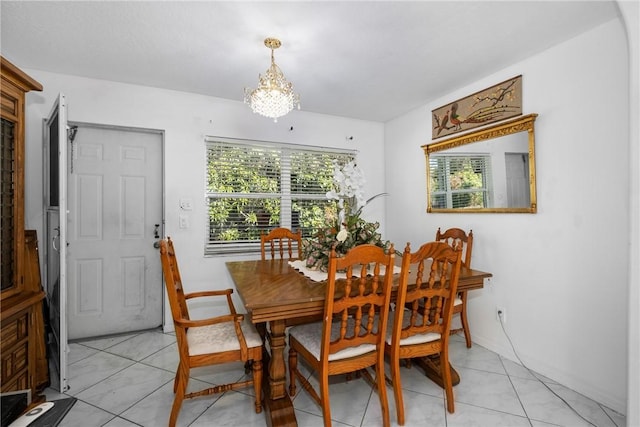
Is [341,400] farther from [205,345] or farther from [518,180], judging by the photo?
[518,180]

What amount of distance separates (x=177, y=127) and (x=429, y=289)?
286cm

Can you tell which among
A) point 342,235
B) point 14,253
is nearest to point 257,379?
point 342,235

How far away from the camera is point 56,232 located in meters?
2.23

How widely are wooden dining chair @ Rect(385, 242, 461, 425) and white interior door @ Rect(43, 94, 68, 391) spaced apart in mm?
2140

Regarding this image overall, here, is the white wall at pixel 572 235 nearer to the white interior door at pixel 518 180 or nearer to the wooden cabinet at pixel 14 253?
the white interior door at pixel 518 180

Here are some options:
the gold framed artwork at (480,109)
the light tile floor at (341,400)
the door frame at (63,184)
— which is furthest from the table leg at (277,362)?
the gold framed artwork at (480,109)

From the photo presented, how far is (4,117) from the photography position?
172 centimetres

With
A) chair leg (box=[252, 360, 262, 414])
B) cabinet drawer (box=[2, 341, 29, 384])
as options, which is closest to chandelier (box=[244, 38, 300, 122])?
chair leg (box=[252, 360, 262, 414])

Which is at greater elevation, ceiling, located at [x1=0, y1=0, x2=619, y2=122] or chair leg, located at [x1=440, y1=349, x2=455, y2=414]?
ceiling, located at [x1=0, y1=0, x2=619, y2=122]

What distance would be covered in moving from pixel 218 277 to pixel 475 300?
2620mm

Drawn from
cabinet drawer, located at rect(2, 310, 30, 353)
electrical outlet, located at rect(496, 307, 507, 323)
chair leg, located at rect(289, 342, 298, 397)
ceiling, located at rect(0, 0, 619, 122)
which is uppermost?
ceiling, located at rect(0, 0, 619, 122)

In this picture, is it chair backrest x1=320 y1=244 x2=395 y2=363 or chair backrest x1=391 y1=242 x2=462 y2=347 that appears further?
chair backrest x1=391 y1=242 x2=462 y2=347

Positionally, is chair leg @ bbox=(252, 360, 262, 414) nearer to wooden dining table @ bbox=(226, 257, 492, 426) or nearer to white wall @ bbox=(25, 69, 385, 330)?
wooden dining table @ bbox=(226, 257, 492, 426)

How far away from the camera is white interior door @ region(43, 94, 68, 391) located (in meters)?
1.97
